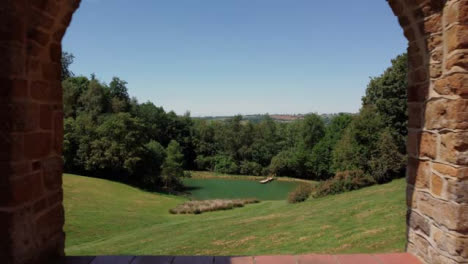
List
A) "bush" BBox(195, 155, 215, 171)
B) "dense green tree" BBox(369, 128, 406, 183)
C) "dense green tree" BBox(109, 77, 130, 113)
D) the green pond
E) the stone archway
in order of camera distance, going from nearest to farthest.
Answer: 1. the stone archway
2. "dense green tree" BBox(369, 128, 406, 183)
3. the green pond
4. "dense green tree" BBox(109, 77, 130, 113)
5. "bush" BBox(195, 155, 215, 171)

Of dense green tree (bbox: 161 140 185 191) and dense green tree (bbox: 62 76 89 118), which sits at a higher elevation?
dense green tree (bbox: 62 76 89 118)

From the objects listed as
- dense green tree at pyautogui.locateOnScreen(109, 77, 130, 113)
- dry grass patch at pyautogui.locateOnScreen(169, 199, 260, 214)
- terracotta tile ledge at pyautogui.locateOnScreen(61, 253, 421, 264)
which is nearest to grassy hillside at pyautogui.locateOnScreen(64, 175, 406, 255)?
dry grass patch at pyautogui.locateOnScreen(169, 199, 260, 214)

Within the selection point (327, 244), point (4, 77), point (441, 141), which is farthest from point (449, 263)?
point (327, 244)

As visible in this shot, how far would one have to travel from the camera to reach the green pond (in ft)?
97.0

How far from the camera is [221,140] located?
53875 millimetres

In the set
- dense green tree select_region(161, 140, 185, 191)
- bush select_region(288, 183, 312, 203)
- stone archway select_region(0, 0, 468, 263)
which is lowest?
dense green tree select_region(161, 140, 185, 191)

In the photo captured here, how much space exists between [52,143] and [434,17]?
308 cm

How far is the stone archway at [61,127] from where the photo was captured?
215 cm

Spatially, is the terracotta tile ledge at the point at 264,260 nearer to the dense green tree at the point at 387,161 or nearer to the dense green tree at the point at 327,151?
the dense green tree at the point at 387,161

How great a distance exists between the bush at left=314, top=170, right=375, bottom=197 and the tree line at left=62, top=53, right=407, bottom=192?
227mm

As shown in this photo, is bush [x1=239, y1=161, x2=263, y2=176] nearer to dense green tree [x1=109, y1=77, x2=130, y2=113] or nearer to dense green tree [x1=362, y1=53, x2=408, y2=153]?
dense green tree [x1=109, y1=77, x2=130, y2=113]

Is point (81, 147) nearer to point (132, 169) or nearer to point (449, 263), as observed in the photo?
point (132, 169)

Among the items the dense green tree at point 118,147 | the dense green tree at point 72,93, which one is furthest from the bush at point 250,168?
the dense green tree at point 72,93

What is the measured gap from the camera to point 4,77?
2119 millimetres
